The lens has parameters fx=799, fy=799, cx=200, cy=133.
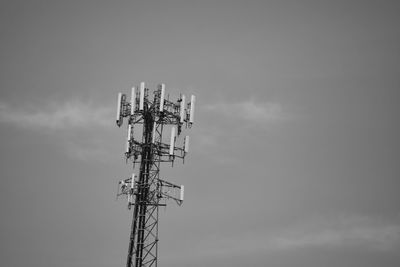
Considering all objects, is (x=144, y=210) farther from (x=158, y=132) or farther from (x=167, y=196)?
(x=158, y=132)

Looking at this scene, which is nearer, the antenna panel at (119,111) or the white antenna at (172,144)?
the white antenna at (172,144)

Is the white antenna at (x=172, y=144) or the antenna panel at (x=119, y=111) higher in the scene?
the antenna panel at (x=119, y=111)

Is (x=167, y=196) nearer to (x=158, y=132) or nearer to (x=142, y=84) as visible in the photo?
(x=158, y=132)

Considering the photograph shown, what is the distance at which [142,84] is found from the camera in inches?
2430

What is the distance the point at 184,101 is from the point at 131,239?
37.7ft

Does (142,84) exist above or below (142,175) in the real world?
above

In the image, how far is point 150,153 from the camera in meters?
61.8

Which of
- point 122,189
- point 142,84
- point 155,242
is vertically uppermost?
point 142,84

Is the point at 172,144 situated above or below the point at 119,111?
below

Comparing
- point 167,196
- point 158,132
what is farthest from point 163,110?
point 167,196

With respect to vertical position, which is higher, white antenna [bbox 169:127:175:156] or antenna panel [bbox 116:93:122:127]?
antenna panel [bbox 116:93:122:127]

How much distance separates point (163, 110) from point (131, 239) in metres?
10.1

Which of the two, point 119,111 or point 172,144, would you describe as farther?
point 119,111

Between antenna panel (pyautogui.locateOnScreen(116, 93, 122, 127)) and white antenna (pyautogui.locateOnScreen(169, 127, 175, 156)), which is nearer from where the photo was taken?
white antenna (pyautogui.locateOnScreen(169, 127, 175, 156))
